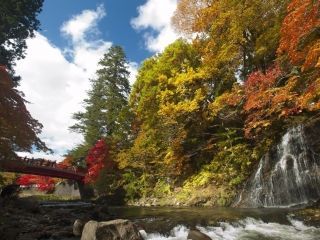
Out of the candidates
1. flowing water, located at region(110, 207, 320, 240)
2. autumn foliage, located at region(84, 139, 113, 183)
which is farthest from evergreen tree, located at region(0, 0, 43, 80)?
flowing water, located at region(110, 207, 320, 240)

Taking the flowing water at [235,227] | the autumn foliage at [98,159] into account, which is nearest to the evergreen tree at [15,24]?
the autumn foliage at [98,159]

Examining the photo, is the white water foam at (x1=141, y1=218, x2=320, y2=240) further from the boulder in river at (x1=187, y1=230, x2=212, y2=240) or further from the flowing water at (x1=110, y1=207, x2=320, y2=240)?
the boulder in river at (x1=187, y1=230, x2=212, y2=240)

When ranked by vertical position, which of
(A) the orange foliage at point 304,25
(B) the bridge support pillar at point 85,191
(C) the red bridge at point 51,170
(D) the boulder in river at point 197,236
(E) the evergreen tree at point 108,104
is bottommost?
(D) the boulder in river at point 197,236

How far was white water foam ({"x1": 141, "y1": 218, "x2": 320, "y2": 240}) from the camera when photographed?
11711 millimetres

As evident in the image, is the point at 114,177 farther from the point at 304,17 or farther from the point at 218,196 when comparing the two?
the point at 304,17

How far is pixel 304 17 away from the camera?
12.9 meters

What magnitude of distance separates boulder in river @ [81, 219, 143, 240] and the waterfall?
9.81 m

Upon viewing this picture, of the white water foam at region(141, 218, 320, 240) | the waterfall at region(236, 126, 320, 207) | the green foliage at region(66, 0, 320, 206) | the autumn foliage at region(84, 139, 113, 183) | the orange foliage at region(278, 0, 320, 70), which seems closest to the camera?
the white water foam at region(141, 218, 320, 240)

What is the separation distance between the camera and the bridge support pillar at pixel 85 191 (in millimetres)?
36106

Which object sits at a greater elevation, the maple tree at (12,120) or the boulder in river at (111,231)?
the maple tree at (12,120)

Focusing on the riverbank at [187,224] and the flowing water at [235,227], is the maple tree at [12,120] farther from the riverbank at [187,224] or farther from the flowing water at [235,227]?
the flowing water at [235,227]

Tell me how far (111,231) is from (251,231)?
5.26 m

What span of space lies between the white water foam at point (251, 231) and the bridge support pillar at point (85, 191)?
2460 centimetres

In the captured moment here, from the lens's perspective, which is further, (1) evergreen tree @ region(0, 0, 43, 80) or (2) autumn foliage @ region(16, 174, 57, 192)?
(2) autumn foliage @ region(16, 174, 57, 192)
